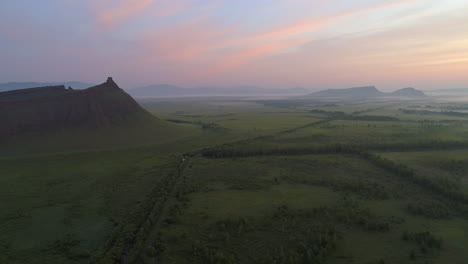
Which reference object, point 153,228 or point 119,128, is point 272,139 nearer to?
point 119,128

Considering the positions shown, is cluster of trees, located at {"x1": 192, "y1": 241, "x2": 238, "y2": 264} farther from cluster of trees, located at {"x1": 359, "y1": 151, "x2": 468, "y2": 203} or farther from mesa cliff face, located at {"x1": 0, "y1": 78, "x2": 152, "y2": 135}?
mesa cliff face, located at {"x1": 0, "y1": 78, "x2": 152, "y2": 135}

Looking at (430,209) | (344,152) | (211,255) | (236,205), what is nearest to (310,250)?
(211,255)

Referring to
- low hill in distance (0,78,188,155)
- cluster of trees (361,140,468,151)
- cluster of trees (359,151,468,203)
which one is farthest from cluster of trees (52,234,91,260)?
cluster of trees (361,140,468,151)

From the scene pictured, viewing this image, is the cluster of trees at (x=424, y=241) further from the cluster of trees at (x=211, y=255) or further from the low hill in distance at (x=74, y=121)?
the low hill in distance at (x=74, y=121)

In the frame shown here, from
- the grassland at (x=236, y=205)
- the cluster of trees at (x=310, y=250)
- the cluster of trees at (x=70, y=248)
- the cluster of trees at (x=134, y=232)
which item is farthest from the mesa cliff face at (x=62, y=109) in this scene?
the cluster of trees at (x=310, y=250)

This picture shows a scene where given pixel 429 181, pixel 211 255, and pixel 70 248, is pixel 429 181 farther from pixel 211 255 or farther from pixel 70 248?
pixel 70 248
